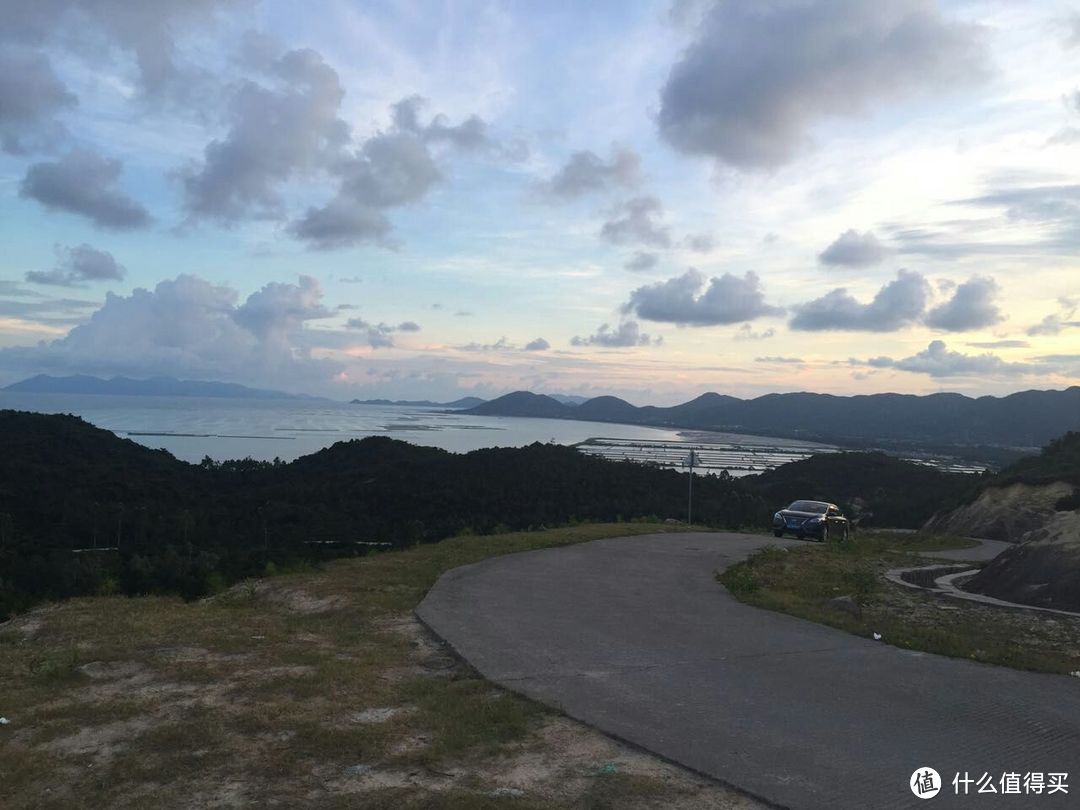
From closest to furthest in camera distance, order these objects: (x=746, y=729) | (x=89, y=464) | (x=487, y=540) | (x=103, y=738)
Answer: (x=103, y=738)
(x=746, y=729)
(x=487, y=540)
(x=89, y=464)

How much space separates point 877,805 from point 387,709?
11.0 feet

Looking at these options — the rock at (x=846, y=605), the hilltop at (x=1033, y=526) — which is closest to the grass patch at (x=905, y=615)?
the rock at (x=846, y=605)

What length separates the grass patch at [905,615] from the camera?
837 cm

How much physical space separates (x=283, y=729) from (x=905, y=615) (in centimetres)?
872

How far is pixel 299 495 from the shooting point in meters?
53.1

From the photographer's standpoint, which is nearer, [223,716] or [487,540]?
[223,716]

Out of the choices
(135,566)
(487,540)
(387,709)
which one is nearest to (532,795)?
(387,709)

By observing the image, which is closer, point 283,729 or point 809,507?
point 283,729

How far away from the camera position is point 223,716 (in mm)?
5621

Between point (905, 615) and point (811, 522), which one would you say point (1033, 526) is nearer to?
point (811, 522)

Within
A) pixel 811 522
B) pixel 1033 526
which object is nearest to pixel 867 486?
pixel 1033 526

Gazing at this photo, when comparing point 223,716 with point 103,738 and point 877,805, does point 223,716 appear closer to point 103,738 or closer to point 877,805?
point 103,738

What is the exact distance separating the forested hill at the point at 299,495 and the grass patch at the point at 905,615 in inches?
589

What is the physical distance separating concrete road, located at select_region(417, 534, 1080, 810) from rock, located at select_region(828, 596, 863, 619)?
131 cm
